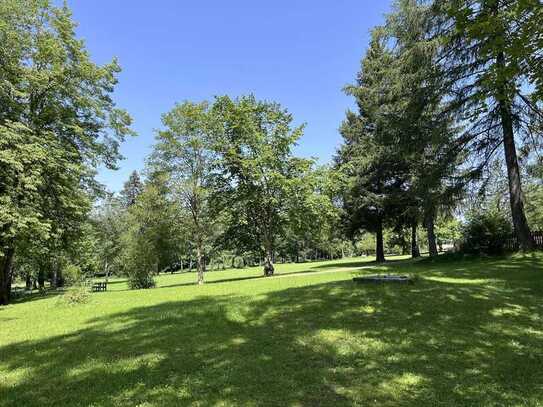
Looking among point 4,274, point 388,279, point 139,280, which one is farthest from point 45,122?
point 388,279

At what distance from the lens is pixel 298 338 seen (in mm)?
6113

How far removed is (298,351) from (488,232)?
15347mm

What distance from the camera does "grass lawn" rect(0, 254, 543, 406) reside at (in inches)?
163

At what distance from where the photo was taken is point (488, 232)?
1720 centimetres

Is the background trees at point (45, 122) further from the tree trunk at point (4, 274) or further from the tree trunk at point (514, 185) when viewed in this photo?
the tree trunk at point (514, 185)

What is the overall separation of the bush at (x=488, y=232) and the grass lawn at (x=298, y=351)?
28.0 ft

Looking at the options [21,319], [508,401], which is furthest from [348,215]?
[508,401]

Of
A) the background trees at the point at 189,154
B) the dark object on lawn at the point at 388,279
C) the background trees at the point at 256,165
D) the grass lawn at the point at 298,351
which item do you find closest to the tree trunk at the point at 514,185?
the grass lawn at the point at 298,351

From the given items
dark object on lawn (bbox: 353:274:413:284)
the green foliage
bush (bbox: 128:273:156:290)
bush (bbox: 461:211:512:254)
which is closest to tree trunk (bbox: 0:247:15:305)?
bush (bbox: 128:273:156:290)

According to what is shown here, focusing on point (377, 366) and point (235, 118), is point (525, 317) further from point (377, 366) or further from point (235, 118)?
point (235, 118)

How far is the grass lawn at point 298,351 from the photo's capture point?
4.14m

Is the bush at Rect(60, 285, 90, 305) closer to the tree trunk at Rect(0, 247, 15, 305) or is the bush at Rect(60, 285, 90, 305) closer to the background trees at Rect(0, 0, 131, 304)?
the background trees at Rect(0, 0, 131, 304)

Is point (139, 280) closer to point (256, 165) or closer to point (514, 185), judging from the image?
point (256, 165)

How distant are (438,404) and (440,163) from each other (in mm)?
14458
